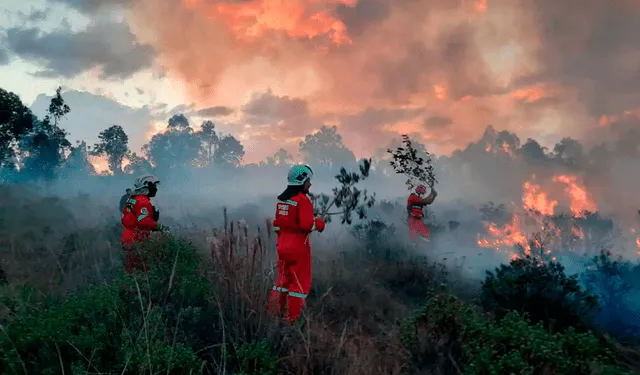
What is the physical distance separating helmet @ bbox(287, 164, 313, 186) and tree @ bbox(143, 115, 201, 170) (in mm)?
85405

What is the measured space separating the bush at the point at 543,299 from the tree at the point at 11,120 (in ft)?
81.3

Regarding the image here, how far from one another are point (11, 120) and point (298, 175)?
23.7 m

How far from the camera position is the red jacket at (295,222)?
5.85 meters

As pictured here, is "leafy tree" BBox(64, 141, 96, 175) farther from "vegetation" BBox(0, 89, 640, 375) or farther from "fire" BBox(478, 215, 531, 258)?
"vegetation" BBox(0, 89, 640, 375)

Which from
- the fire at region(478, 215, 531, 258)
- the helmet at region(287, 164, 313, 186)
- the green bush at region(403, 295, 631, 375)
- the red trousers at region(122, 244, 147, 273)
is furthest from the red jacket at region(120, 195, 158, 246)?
the fire at region(478, 215, 531, 258)

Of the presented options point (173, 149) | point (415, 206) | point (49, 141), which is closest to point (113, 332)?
point (415, 206)

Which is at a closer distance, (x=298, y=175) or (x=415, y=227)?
(x=298, y=175)

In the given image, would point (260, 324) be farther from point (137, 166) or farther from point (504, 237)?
point (137, 166)

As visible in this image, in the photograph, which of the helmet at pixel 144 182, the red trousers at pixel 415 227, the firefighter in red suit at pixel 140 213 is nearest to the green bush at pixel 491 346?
the firefighter in red suit at pixel 140 213

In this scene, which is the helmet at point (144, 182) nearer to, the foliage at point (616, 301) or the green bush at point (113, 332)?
the green bush at point (113, 332)

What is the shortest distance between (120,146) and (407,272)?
48.8 meters

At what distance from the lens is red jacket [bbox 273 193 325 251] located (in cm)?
585

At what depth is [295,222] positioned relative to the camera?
19.4ft

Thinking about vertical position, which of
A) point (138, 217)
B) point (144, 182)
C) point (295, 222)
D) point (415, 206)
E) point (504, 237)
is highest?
point (144, 182)
